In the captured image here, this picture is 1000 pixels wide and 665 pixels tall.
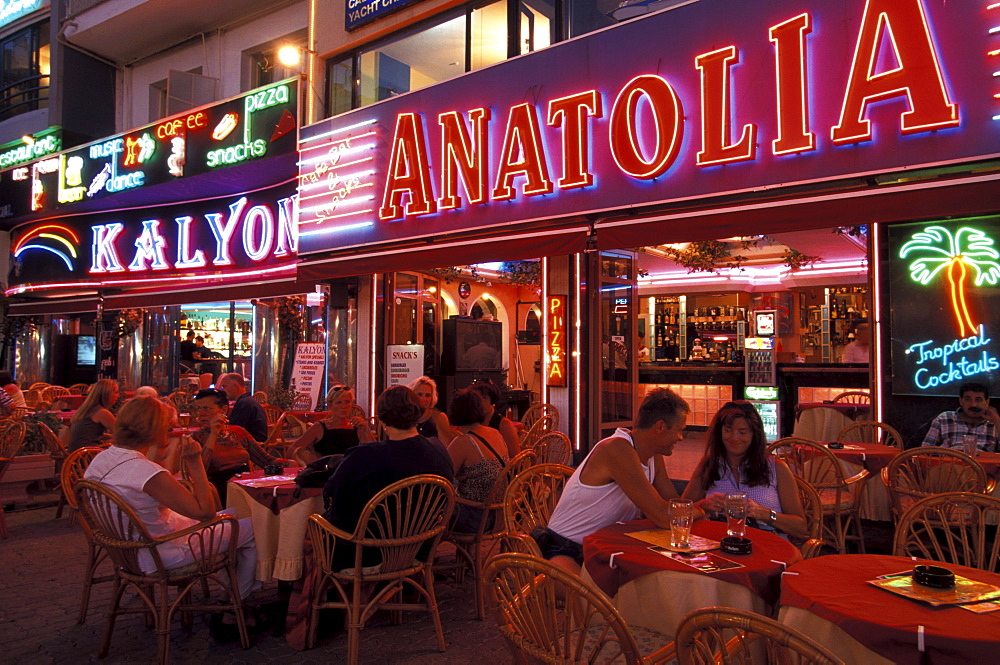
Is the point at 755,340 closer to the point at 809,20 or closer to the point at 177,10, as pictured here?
the point at 809,20

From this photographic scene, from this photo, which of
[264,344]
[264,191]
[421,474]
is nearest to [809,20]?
[421,474]

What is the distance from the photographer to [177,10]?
1338 cm

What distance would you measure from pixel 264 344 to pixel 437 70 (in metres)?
5.83

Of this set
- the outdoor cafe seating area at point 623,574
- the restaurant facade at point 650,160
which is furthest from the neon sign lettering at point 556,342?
the outdoor cafe seating area at point 623,574

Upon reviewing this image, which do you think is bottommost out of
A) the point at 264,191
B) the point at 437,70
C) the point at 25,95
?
the point at 264,191

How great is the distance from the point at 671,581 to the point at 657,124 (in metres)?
5.74

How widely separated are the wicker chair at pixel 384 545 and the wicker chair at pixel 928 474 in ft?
10.1

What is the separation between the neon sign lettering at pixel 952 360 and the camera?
6461 millimetres

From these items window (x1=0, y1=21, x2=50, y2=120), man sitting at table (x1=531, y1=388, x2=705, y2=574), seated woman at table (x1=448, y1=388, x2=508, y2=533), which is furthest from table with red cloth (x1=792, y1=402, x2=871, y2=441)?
window (x1=0, y1=21, x2=50, y2=120)

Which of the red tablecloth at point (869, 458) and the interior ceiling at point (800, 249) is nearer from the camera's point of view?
the red tablecloth at point (869, 458)

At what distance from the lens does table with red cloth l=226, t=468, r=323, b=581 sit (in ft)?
13.7

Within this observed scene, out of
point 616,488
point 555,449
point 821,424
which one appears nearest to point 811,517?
point 616,488

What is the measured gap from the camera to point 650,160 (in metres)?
7.40

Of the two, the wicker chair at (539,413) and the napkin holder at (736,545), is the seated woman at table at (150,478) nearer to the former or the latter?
the napkin holder at (736,545)
